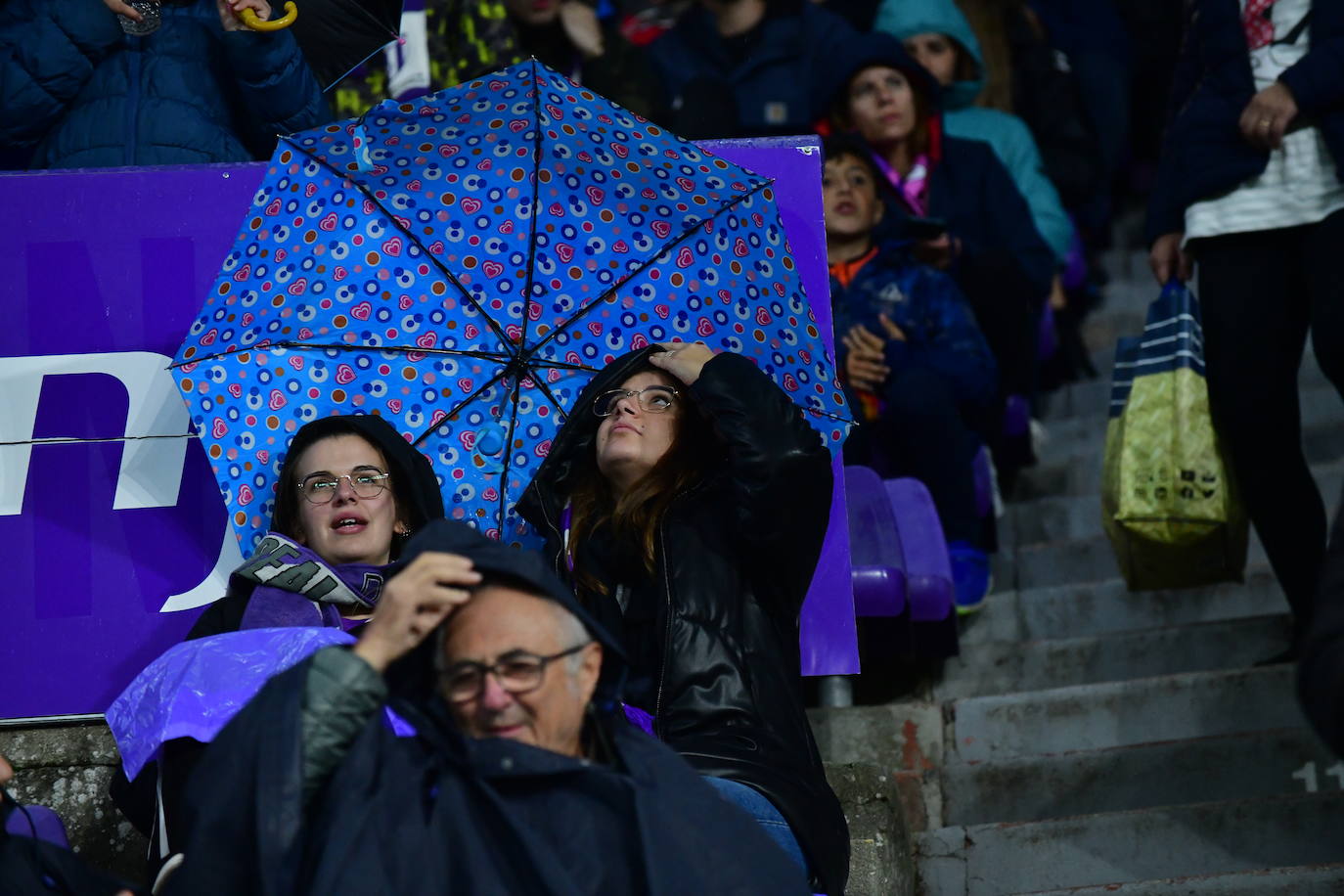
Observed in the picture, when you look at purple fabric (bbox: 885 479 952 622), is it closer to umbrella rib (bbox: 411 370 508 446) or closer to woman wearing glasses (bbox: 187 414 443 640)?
umbrella rib (bbox: 411 370 508 446)

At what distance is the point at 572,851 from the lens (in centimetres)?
294

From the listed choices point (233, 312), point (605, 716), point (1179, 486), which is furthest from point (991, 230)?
point (605, 716)

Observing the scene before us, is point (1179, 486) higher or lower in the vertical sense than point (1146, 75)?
lower

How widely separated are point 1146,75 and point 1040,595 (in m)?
4.22

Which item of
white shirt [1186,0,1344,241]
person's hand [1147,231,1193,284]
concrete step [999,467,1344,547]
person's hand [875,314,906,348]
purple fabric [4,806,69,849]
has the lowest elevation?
purple fabric [4,806,69,849]

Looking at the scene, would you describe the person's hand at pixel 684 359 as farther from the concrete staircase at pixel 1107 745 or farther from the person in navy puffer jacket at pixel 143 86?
the person in navy puffer jacket at pixel 143 86

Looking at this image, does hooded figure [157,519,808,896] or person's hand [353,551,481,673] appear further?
person's hand [353,551,481,673]

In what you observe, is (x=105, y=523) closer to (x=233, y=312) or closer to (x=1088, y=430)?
(x=233, y=312)

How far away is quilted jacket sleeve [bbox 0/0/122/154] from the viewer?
5.25 m

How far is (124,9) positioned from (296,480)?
4.90ft

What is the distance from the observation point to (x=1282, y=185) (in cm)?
484

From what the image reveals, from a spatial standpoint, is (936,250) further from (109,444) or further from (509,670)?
(509,670)

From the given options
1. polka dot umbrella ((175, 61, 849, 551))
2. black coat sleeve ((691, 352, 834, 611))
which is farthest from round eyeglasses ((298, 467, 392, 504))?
black coat sleeve ((691, 352, 834, 611))

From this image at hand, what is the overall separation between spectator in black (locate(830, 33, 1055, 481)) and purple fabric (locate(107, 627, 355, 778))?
346cm
